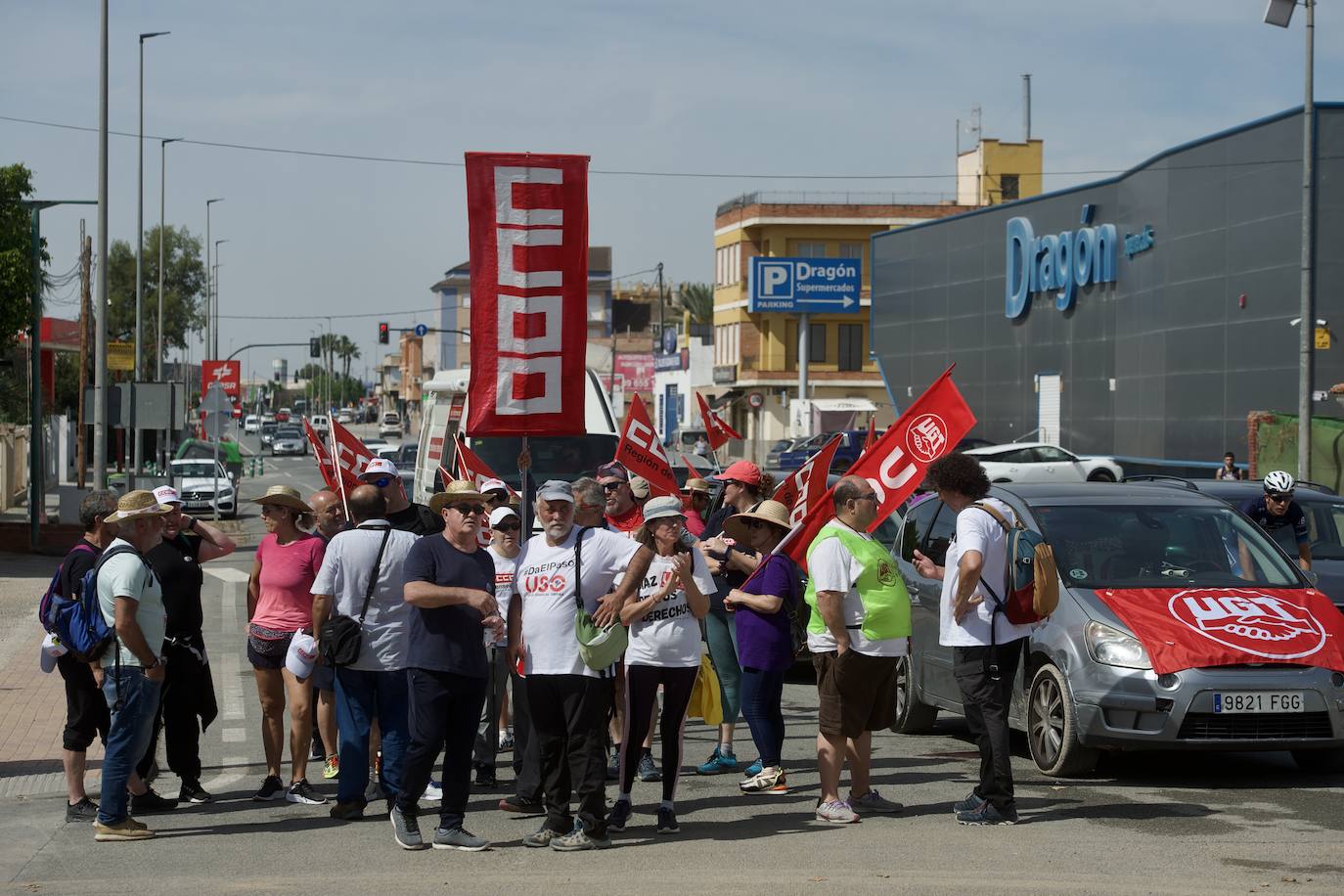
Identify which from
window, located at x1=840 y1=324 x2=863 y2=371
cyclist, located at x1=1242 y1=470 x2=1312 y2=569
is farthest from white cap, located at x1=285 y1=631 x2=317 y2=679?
window, located at x1=840 y1=324 x2=863 y2=371

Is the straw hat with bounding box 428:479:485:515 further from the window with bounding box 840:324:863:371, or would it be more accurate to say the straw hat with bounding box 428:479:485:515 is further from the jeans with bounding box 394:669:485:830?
the window with bounding box 840:324:863:371

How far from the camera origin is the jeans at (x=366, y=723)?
804cm

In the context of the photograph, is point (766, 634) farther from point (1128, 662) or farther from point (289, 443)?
point (289, 443)

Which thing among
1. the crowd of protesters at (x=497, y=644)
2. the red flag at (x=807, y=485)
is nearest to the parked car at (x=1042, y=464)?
the red flag at (x=807, y=485)

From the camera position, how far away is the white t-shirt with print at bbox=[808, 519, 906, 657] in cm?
803

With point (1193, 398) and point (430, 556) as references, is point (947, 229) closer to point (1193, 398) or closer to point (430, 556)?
point (1193, 398)

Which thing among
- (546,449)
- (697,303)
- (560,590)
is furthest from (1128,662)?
(697,303)

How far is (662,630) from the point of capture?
7.99 meters

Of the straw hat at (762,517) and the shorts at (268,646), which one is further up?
the straw hat at (762,517)

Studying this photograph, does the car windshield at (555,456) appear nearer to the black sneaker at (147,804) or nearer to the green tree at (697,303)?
the black sneaker at (147,804)

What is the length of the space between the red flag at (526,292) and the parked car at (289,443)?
270 ft

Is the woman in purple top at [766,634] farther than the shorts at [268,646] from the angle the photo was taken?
No

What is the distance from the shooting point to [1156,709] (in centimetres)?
870

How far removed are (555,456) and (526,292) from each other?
10.4 meters
